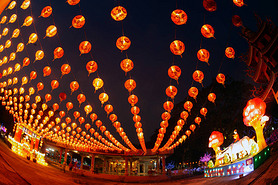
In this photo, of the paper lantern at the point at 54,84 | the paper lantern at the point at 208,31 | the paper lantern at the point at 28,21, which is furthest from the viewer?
the paper lantern at the point at 54,84

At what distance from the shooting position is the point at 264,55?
7730 millimetres

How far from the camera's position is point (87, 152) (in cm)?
2822

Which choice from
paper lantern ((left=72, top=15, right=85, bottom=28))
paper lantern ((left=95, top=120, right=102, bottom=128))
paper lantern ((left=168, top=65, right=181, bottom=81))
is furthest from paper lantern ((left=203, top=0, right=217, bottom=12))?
paper lantern ((left=95, top=120, right=102, bottom=128))

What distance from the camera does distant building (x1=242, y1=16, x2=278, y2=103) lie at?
740 centimetres

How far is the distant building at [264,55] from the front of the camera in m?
7.40

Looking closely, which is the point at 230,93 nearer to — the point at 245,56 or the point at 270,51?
the point at 245,56

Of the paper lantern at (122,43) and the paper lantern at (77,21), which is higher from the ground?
the paper lantern at (77,21)

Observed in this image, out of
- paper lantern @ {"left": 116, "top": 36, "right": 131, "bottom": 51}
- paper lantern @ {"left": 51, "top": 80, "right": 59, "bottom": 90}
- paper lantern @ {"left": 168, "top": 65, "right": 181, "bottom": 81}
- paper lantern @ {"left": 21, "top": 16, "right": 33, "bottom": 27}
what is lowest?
paper lantern @ {"left": 51, "top": 80, "right": 59, "bottom": 90}

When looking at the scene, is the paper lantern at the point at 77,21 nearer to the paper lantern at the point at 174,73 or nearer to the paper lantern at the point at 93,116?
the paper lantern at the point at 174,73

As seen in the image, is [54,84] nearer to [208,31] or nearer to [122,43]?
[122,43]

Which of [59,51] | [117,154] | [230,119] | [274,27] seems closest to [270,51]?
[274,27]

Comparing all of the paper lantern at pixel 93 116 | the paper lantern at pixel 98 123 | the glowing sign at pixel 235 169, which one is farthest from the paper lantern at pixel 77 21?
the paper lantern at pixel 98 123

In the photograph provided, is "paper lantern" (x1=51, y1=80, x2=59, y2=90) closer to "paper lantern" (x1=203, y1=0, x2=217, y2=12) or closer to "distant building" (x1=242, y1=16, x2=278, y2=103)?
"paper lantern" (x1=203, y1=0, x2=217, y2=12)

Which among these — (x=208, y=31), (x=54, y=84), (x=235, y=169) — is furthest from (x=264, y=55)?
(x=54, y=84)
